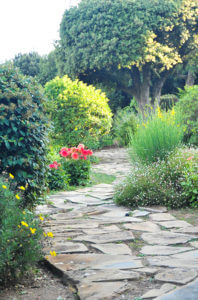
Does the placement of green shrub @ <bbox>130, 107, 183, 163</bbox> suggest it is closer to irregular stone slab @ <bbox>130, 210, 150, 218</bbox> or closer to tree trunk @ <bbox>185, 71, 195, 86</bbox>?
irregular stone slab @ <bbox>130, 210, 150, 218</bbox>

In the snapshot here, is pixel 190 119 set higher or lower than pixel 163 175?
higher

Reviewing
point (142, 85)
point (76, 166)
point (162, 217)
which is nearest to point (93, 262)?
point (162, 217)

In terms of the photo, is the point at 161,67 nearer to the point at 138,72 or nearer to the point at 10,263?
the point at 138,72

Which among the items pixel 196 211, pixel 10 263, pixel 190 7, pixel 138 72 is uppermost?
pixel 190 7

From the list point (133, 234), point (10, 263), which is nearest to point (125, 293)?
point (10, 263)

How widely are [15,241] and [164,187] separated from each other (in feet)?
10.5

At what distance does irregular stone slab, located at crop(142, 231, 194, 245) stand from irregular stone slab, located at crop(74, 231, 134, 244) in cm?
17

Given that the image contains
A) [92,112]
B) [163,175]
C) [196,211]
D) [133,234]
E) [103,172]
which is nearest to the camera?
[133,234]

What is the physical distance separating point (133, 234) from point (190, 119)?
7.13m

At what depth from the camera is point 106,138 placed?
16734 mm

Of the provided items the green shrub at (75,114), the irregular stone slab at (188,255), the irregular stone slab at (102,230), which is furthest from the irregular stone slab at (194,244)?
the green shrub at (75,114)

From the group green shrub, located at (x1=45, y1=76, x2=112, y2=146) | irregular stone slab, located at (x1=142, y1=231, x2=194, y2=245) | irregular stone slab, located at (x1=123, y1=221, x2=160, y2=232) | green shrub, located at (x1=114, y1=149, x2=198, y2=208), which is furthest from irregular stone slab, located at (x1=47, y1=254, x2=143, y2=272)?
green shrub, located at (x1=45, y1=76, x2=112, y2=146)

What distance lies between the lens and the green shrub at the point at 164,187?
5.20 metres

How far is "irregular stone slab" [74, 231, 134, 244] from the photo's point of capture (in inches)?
141
